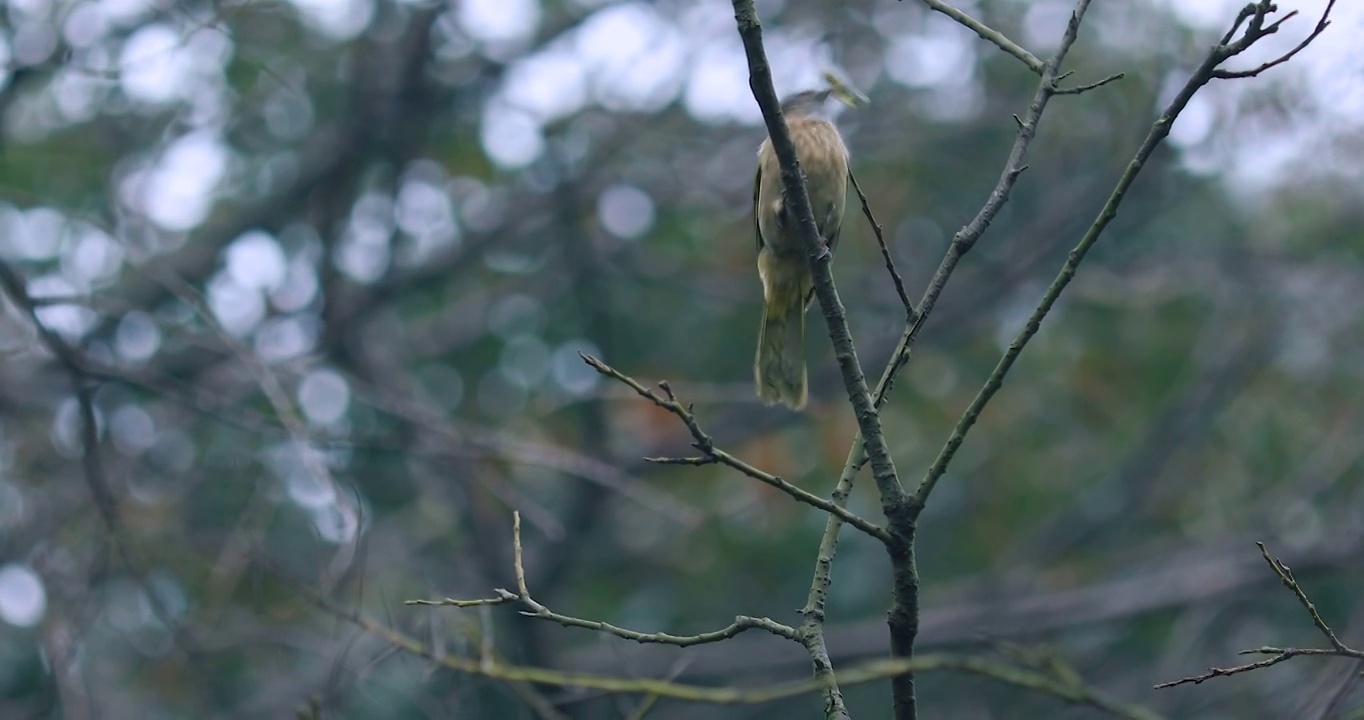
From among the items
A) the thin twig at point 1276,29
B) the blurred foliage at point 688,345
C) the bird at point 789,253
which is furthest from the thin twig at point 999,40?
the blurred foliage at point 688,345

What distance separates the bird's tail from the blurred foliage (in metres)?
2.92

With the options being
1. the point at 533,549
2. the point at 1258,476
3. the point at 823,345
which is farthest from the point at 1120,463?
the point at 533,549

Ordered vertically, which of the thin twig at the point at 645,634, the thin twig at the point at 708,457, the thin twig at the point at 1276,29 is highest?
the thin twig at the point at 1276,29

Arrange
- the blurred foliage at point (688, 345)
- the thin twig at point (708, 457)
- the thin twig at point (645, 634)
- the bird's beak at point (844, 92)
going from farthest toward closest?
the blurred foliage at point (688, 345) → the bird's beak at point (844, 92) → the thin twig at point (645, 634) → the thin twig at point (708, 457)

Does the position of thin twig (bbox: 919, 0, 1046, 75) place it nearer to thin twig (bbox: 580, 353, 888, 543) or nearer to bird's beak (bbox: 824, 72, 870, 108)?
bird's beak (bbox: 824, 72, 870, 108)

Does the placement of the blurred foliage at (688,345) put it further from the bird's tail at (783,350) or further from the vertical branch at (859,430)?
the vertical branch at (859,430)

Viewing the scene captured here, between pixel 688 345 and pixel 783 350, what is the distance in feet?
23.3

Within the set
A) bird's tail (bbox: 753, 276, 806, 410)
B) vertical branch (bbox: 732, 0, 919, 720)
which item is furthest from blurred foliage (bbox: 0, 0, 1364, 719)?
vertical branch (bbox: 732, 0, 919, 720)

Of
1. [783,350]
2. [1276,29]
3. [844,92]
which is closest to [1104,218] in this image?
[1276,29]

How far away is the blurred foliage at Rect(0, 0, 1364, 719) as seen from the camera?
29.4ft

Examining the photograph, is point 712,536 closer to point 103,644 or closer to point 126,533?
point 103,644

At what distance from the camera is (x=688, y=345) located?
11.9 meters

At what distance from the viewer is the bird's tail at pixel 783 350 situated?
15.5 feet

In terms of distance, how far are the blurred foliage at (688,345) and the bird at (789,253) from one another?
2924mm
